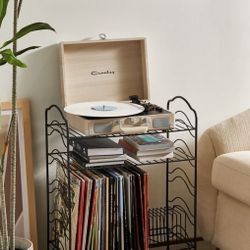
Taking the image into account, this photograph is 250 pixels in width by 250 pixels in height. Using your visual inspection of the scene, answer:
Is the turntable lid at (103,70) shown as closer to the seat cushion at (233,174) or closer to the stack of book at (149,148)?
the stack of book at (149,148)

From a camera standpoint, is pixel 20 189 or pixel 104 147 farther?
pixel 20 189

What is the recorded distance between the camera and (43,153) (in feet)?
7.78

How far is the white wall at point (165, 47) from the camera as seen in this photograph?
230 centimetres

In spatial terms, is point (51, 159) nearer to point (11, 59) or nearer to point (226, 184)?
point (226, 184)

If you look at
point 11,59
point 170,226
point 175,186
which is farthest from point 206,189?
point 11,59

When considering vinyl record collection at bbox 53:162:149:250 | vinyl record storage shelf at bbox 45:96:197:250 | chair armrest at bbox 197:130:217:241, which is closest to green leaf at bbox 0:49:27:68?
vinyl record collection at bbox 53:162:149:250

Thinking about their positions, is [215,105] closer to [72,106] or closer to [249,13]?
[249,13]

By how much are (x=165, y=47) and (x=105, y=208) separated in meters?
0.77

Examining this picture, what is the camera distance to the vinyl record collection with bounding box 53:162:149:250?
2.12m

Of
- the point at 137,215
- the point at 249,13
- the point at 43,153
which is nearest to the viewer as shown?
the point at 137,215

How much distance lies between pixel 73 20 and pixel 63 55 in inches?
6.4

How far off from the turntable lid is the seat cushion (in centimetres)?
42

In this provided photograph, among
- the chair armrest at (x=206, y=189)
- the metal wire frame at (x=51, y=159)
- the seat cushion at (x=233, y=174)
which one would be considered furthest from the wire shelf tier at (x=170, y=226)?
the metal wire frame at (x=51, y=159)

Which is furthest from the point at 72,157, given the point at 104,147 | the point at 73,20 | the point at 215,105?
the point at 215,105
